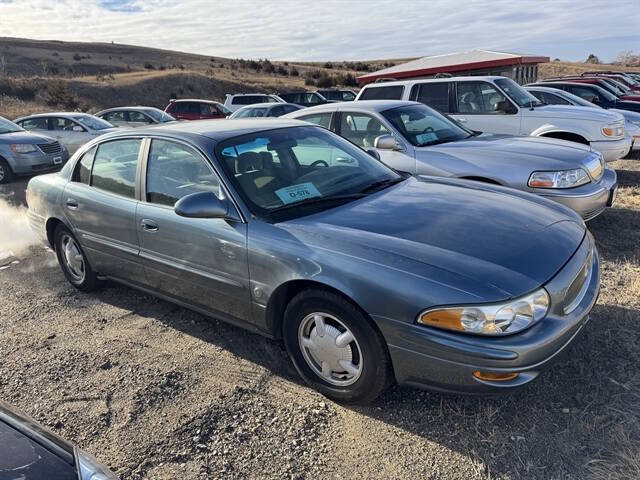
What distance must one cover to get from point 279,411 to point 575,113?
777 cm

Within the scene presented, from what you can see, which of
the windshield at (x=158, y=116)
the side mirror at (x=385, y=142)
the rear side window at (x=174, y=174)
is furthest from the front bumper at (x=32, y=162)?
the rear side window at (x=174, y=174)

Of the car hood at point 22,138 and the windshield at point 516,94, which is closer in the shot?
the windshield at point 516,94

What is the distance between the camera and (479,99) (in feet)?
28.5

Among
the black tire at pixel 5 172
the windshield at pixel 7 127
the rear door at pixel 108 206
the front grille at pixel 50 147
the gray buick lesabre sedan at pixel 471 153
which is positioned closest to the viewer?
the rear door at pixel 108 206

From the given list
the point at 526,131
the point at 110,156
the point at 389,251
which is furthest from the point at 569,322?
the point at 526,131

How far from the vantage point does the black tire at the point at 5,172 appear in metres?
11.2

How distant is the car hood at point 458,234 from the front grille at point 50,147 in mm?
10453

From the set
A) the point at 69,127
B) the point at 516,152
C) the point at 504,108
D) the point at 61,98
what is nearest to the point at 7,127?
the point at 69,127

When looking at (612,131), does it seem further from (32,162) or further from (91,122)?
(91,122)

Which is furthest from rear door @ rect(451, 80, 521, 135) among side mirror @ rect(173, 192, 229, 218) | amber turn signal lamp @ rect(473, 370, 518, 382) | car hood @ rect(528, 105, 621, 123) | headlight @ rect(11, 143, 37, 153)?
headlight @ rect(11, 143, 37, 153)

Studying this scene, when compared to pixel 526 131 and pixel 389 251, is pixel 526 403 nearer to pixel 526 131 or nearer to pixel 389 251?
pixel 389 251

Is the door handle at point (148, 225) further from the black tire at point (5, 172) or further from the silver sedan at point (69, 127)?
the silver sedan at point (69, 127)

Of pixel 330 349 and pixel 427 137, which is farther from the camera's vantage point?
pixel 427 137

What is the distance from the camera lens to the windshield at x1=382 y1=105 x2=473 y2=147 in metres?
6.23
